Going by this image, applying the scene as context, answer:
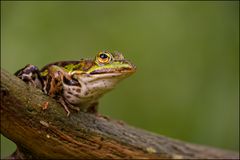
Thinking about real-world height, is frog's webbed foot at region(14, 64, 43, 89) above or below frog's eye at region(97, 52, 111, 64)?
below

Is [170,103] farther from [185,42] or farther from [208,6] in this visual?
[208,6]

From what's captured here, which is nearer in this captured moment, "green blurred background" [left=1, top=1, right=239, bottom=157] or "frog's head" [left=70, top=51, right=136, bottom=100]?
"frog's head" [left=70, top=51, right=136, bottom=100]

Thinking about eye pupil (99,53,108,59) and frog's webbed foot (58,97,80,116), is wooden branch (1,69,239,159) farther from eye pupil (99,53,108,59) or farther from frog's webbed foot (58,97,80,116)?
eye pupil (99,53,108,59)

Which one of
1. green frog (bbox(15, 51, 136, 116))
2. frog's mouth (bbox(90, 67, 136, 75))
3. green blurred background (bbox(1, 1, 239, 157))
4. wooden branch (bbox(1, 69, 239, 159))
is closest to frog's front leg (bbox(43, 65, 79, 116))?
green frog (bbox(15, 51, 136, 116))

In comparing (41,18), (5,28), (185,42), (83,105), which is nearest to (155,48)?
(185,42)

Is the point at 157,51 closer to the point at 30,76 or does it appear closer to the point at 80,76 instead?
the point at 80,76

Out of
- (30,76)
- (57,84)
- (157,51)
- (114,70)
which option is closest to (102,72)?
(114,70)

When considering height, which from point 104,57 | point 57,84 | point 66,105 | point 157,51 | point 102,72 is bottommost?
point 66,105
